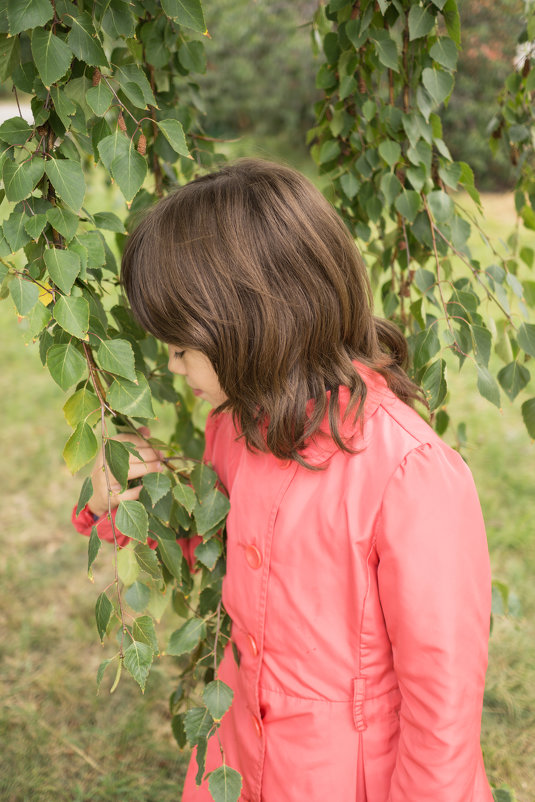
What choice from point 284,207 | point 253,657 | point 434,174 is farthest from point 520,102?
point 253,657

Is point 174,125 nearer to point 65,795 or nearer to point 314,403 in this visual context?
point 314,403

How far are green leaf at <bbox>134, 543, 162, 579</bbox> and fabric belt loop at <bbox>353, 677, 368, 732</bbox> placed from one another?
1.05 ft

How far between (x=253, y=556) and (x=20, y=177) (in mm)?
599

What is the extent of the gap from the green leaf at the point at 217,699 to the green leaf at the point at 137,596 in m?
0.17

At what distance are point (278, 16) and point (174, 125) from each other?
27.6 ft

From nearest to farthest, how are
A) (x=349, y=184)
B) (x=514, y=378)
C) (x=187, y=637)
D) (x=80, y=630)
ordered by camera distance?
(x=187, y=637), (x=514, y=378), (x=349, y=184), (x=80, y=630)

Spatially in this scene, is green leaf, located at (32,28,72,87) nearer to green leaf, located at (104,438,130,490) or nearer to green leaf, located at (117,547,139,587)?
green leaf, located at (104,438,130,490)

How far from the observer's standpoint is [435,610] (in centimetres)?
87

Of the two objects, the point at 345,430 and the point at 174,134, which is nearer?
the point at 174,134

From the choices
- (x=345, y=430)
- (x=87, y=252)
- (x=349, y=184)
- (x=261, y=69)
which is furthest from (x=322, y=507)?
(x=261, y=69)

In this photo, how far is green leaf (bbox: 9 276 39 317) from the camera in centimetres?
77

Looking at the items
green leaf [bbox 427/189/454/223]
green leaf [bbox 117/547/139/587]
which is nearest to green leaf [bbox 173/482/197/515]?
green leaf [bbox 117/547/139/587]

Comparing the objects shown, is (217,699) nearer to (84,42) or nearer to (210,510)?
(210,510)

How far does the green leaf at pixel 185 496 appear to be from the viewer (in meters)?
0.99
